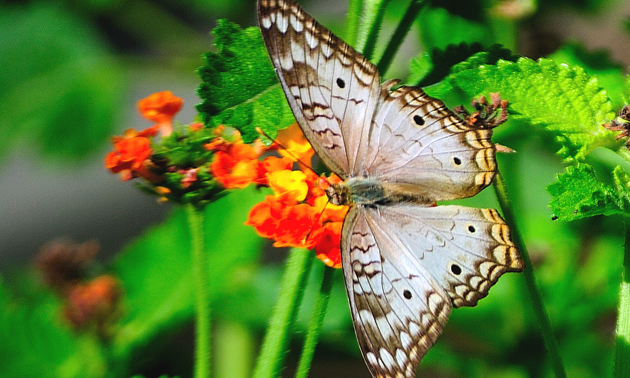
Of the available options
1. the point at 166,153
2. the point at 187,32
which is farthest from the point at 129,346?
the point at 187,32

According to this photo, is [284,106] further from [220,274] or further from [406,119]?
[220,274]

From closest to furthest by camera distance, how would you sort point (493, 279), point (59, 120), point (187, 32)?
point (493, 279), point (59, 120), point (187, 32)

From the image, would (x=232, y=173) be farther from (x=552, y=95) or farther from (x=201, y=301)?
(x=552, y=95)

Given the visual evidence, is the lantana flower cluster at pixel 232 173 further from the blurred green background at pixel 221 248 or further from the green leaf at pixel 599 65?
the green leaf at pixel 599 65

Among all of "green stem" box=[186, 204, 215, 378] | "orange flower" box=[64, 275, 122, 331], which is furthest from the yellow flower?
"orange flower" box=[64, 275, 122, 331]

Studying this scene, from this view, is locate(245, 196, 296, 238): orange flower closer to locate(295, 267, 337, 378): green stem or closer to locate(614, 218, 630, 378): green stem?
locate(295, 267, 337, 378): green stem

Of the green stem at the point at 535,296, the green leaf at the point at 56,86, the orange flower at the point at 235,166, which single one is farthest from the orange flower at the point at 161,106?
the green leaf at the point at 56,86
